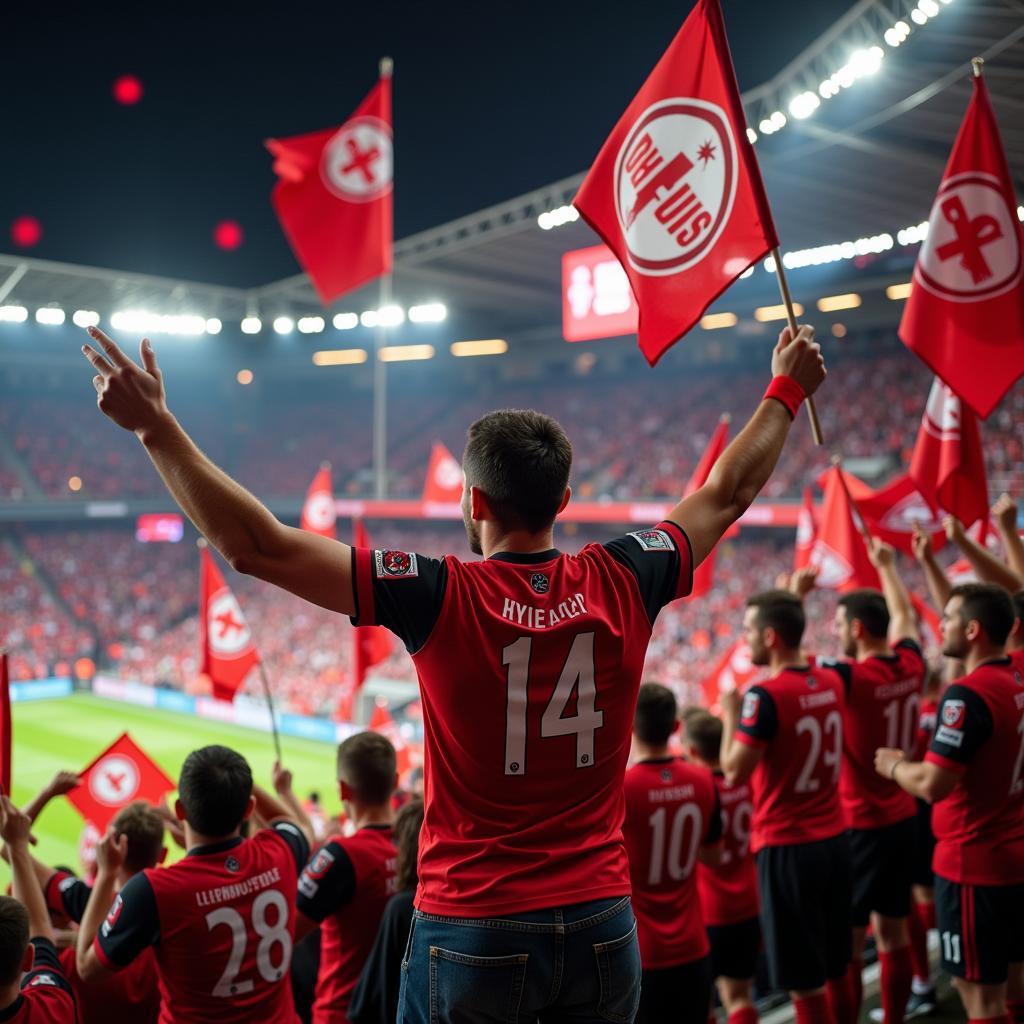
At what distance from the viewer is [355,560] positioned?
1974mm

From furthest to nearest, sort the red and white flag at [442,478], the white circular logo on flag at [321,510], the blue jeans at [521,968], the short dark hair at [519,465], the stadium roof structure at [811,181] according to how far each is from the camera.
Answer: the red and white flag at [442,478]
the white circular logo on flag at [321,510]
the stadium roof structure at [811,181]
the short dark hair at [519,465]
the blue jeans at [521,968]

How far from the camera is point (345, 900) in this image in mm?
3594

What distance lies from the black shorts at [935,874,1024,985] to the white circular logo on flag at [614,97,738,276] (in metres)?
2.90

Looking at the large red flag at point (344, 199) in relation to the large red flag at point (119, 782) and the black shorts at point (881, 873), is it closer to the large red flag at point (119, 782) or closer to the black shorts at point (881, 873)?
the large red flag at point (119, 782)

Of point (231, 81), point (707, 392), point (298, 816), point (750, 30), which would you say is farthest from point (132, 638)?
point (298, 816)

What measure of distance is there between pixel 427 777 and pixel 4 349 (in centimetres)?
3975

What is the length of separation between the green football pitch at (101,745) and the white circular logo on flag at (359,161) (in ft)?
34.9

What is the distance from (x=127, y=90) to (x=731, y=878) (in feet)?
86.3

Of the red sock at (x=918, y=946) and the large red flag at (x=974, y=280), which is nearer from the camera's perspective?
the large red flag at (x=974, y=280)

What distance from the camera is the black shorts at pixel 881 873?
5.04 metres

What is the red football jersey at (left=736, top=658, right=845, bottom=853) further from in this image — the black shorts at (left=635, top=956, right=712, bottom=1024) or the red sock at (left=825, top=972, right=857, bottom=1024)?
the black shorts at (left=635, top=956, right=712, bottom=1024)

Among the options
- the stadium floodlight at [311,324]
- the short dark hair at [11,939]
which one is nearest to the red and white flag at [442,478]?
the short dark hair at [11,939]

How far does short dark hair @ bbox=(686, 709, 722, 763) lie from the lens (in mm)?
4762

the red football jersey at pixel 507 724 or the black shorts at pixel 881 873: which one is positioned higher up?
the red football jersey at pixel 507 724
